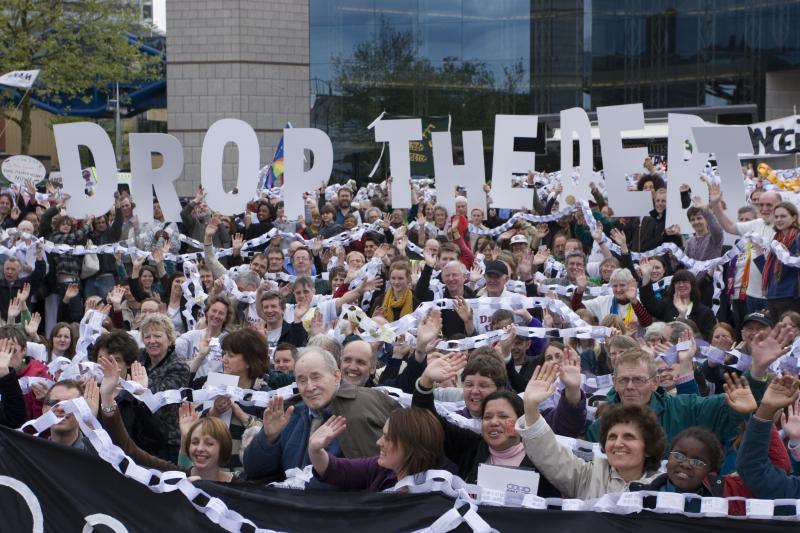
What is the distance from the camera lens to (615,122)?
48.9 feet

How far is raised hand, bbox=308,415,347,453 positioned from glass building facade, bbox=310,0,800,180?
30.4m

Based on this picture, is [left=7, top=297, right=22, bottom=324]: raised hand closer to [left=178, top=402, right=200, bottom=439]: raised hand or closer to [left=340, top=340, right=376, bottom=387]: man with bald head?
[left=178, top=402, right=200, bottom=439]: raised hand

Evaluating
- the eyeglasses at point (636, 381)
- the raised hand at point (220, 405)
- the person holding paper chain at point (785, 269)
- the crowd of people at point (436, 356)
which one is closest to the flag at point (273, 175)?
the crowd of people at point (436, 356)

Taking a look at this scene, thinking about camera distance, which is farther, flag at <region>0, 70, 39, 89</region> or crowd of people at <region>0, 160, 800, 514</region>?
flag at <region>0, 70, 39, 89</region>

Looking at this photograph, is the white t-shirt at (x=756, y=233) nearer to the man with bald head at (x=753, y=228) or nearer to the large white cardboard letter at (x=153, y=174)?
the man with bald head at (x=753, y=228)

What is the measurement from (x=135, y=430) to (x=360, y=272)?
448cm

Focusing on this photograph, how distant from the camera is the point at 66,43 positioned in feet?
121

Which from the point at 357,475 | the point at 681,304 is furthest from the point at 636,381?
the point at 681,304

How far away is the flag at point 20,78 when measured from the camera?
2250 cm

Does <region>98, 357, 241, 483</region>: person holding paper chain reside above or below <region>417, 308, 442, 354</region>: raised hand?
below

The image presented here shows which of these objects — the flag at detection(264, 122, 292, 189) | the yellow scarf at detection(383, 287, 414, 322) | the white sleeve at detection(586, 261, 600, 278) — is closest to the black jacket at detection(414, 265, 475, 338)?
the yellow scarf at detection(383, 287, 414, 322)

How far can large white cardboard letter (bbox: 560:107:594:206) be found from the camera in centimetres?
1602

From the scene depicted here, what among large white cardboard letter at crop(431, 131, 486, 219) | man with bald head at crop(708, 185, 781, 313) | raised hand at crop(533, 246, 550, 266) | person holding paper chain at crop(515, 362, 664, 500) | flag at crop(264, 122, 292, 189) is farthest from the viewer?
flag at crop(264, 122, 292, 189)

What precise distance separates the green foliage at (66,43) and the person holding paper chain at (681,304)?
26.8m
